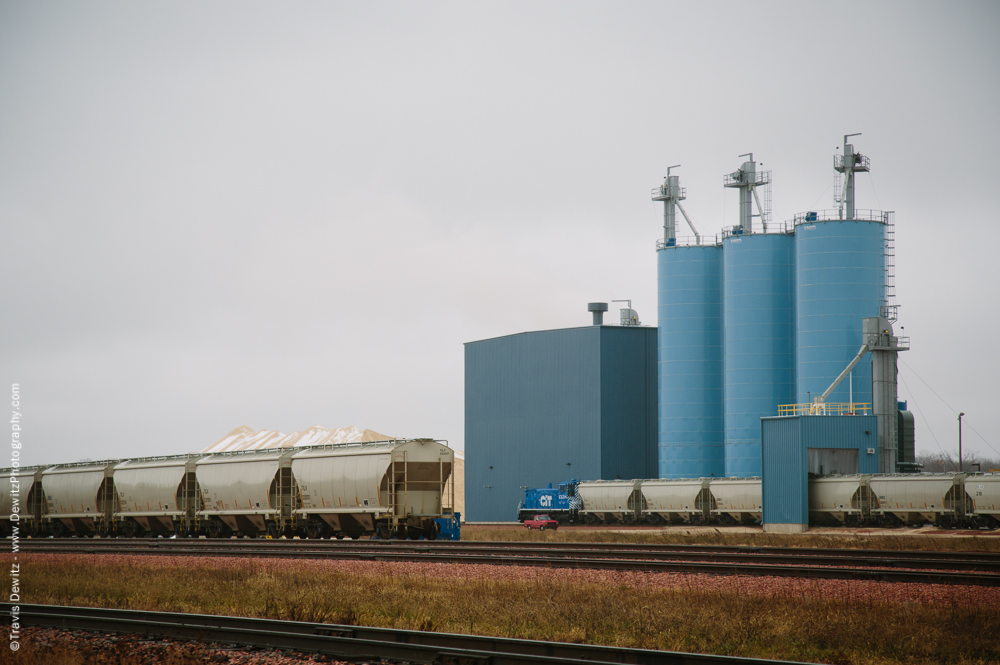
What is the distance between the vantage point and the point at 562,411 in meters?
73.4

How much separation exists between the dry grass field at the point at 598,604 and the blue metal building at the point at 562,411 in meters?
48.4

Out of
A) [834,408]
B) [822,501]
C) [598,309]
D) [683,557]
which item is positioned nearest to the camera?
[683,557]

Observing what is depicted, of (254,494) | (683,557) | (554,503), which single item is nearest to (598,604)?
(683,557)

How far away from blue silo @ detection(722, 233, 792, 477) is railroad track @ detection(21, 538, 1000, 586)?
3339 cm

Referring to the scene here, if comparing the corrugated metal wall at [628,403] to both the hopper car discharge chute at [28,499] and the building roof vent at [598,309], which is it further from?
the hopper car discharge chute at [28,499]

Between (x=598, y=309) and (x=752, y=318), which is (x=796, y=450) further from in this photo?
Answer: (x=598, y=309)

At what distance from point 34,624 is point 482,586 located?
837 cm

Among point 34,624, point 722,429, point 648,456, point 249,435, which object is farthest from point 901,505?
point 249,435

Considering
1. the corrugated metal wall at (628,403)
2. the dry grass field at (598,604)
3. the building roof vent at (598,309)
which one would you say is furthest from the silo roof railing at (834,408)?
the dry grass field at (598,604)

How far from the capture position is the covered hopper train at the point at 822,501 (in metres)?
45.6

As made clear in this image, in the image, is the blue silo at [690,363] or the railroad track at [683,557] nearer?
the railroad track at [683,557]

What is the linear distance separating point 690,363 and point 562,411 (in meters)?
11.7

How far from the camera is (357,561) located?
25656 mm

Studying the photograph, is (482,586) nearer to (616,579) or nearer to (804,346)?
(616,579)
